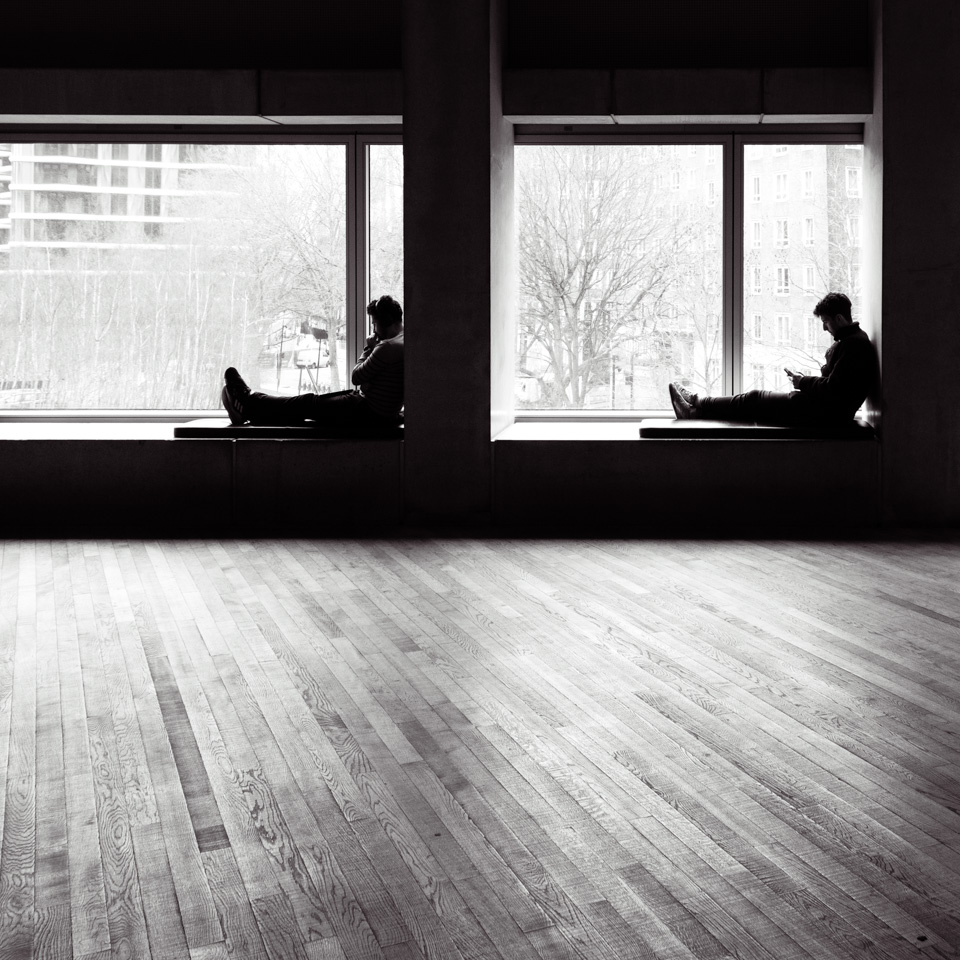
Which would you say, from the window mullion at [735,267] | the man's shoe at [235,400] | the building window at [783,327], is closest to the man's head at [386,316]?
the man's shoe at [235,400]

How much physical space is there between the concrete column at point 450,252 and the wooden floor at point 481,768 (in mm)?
2011

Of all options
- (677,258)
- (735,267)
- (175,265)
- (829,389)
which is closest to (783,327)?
(735,267)

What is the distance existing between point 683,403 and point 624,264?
1233 millimetres

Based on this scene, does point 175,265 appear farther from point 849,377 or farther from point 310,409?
point 849,377

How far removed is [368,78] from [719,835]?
686 cm

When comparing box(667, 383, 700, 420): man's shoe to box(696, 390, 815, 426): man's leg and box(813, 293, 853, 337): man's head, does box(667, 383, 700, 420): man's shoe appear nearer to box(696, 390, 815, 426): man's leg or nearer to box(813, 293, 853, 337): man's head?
box(696, 390, 815, 426): man's leg

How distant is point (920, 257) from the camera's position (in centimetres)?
801

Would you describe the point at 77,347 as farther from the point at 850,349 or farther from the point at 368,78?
the point at 850,349

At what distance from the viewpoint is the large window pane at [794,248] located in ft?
29.1

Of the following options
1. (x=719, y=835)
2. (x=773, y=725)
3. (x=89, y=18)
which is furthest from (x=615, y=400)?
(x=719, y=835)

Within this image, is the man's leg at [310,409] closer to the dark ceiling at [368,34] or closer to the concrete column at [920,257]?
the dark ceiling at [368,34]

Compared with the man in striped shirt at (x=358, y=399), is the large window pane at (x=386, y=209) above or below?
above

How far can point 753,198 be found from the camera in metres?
9.01

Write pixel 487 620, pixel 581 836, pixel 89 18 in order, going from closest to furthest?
pixel 581 836 → pixel 487 620 → pixel 89 18
